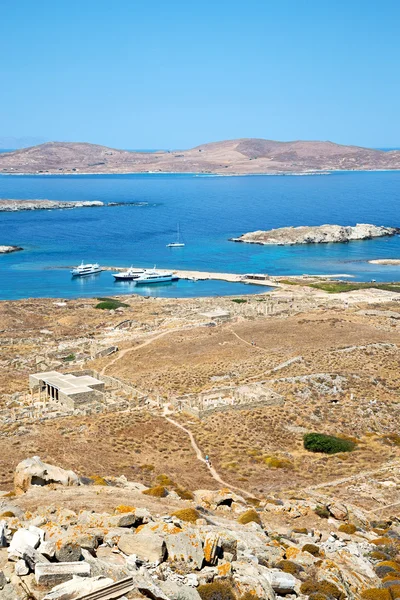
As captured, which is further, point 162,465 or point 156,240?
point 156,240

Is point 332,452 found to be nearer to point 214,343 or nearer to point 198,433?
point 198,433

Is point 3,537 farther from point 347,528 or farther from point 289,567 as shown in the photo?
point 347,528

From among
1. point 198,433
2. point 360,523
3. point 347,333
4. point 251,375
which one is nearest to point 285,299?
point 347,333

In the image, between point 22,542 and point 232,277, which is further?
point 232,277

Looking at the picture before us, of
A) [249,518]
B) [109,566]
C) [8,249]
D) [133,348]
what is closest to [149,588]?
[109,566]

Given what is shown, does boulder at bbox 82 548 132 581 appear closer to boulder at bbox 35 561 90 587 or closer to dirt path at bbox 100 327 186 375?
boulder at bbox 35 561 90 587

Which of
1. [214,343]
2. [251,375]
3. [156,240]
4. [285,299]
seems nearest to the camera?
[251,375]
